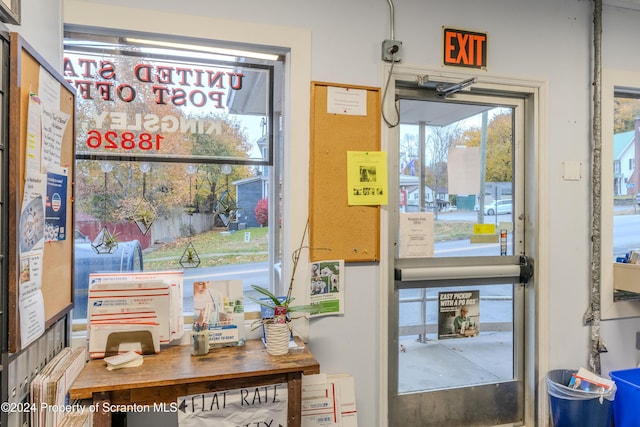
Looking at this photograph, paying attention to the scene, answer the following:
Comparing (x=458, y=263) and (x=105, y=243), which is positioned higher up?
(x=105, y=243)

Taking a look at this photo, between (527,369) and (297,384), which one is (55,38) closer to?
(297,384)

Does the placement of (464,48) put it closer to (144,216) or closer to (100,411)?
(144,216)

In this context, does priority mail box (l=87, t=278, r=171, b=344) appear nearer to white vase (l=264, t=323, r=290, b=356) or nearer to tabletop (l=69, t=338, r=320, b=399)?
tabletop (l=69, t=338, r=320, b=399)

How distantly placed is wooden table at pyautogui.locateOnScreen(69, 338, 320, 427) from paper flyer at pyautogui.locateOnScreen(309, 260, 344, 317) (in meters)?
0.30

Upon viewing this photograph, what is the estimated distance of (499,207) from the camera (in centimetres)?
228

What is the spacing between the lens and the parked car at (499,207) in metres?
2.26

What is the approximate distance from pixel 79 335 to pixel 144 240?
Result: 483 millimetres

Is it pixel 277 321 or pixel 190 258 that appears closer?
pixel 277 321

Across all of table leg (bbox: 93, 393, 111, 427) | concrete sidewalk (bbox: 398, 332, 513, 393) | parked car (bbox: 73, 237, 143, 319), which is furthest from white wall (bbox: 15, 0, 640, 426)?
parked car (bbox: 73, 237, 143, 319)

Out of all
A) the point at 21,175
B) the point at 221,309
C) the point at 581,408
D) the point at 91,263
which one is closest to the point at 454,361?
the point at 581,408

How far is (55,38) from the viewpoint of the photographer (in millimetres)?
1543

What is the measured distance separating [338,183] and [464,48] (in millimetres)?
1023

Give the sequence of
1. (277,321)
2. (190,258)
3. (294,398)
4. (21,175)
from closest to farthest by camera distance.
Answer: (21,175), (294,398), (277,321), (190,258)

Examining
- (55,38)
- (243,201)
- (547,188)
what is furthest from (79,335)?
(547,188)
